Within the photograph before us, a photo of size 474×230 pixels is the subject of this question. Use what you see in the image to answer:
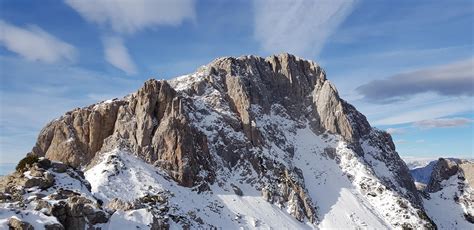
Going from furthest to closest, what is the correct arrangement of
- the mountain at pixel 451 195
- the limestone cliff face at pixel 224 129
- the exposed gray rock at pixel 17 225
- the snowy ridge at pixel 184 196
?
1. the mountain at pixel 451 195
2. the limestone cliff face at pixel 224 129
3. the snowy ridge at pixel 184 196
4. the exposed gray rock at pixel 17 225

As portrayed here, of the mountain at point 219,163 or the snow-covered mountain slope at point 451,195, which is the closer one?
the mountain at point 219,163

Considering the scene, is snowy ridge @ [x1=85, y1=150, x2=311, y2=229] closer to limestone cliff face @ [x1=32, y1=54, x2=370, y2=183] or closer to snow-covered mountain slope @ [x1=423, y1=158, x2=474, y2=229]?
limestone cliff face @ [x1=32, y1=54, x2=370, y2=183]

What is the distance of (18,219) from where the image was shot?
44.4m

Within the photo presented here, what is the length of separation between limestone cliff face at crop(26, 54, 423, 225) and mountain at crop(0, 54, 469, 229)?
0.35m

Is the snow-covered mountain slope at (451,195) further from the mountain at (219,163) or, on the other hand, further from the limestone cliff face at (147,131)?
the limestone cliff face at (147,131)

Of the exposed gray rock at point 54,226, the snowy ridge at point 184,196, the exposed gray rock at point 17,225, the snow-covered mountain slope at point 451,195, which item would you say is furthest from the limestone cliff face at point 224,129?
the exposed gray rock at point 17,225

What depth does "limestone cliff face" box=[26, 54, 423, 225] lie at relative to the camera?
109188 mm

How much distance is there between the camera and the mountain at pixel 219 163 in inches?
2482

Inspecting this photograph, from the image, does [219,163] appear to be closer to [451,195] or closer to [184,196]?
[184,196]

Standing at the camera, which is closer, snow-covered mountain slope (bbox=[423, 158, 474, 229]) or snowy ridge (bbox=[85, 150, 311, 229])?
snowy ridge (bbox=[85, 150, 311, 229])

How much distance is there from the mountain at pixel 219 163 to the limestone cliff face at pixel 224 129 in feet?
1.14

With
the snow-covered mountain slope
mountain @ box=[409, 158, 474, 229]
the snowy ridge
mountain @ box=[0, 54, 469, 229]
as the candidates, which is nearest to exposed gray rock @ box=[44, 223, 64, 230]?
mountain @ box=[0, 54, 469, 229]

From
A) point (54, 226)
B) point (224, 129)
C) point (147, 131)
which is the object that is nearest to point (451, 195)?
point (224, 129)

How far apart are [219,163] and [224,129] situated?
12004 millimetres
